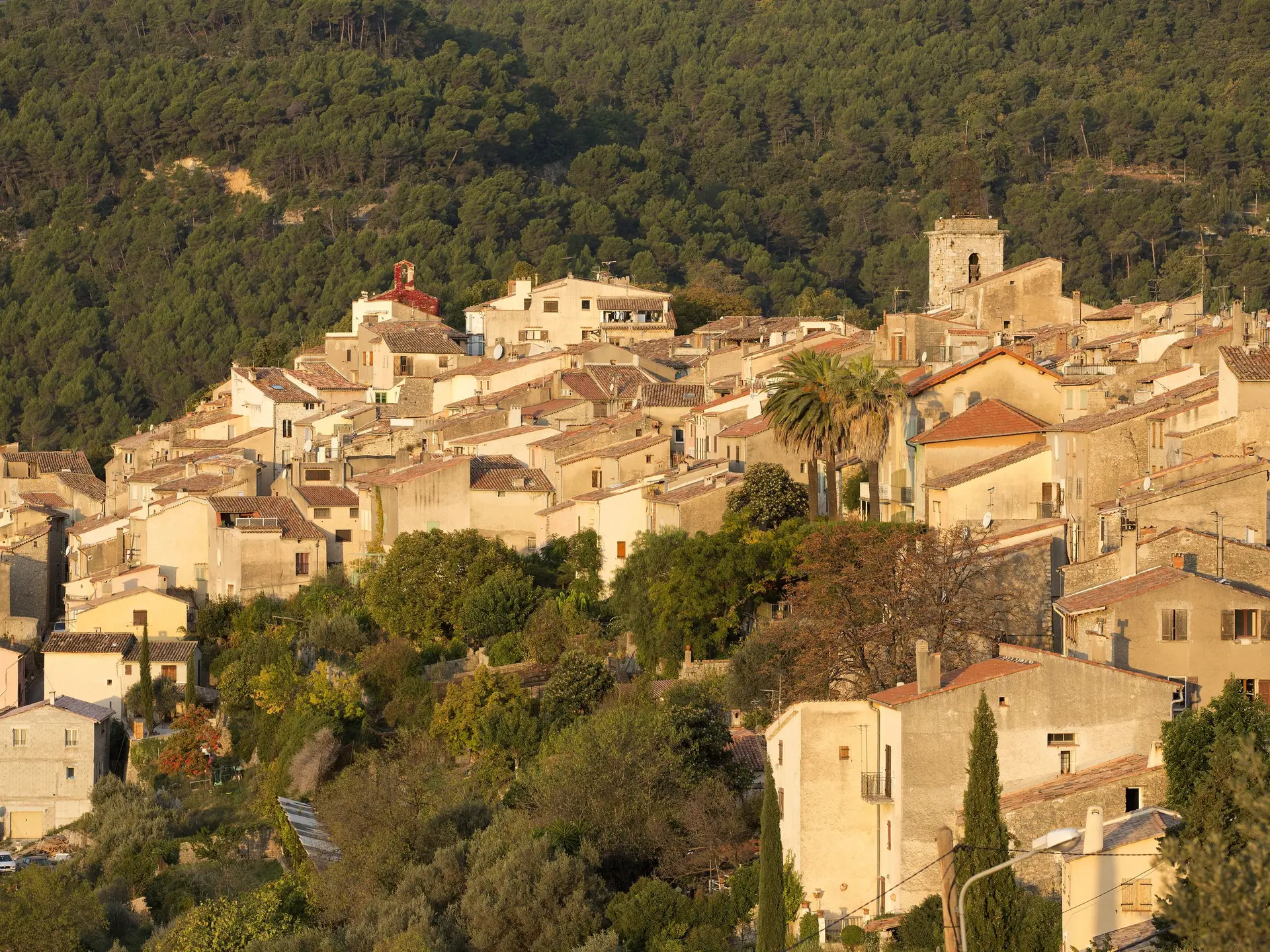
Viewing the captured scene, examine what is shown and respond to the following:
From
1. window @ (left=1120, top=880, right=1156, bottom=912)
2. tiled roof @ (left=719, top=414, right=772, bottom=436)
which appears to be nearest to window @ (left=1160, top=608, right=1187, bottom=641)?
window @ (left=1120, top=880, right=1156, bottom=912)

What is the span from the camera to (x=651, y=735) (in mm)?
30969

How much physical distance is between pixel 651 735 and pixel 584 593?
10.9 m

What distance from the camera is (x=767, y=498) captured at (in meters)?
38.8

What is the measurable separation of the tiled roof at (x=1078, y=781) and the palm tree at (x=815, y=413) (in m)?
14.0

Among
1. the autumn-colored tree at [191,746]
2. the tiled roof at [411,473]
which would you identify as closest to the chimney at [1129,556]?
the tiled roof at [411,473]

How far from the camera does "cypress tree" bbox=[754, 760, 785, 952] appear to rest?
79.8 ft

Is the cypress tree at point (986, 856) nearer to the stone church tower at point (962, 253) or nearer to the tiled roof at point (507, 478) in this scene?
the tiled roof at point (507, 478)

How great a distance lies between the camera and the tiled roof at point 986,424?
3562 cm

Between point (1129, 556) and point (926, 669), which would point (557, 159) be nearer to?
point (1129, 556)

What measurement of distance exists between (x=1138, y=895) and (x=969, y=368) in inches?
712

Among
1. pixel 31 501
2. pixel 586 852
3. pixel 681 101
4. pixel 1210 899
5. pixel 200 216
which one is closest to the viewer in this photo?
pixel 1210 899

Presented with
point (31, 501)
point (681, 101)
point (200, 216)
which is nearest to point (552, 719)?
point (31, 501)

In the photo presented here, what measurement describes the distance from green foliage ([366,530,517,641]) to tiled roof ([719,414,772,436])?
16.0 ft

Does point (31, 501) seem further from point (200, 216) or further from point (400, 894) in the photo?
point (200, 216)
